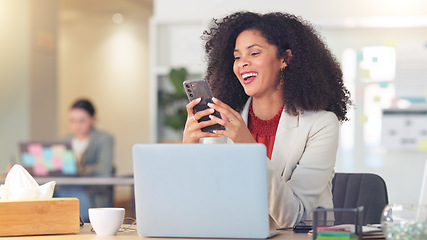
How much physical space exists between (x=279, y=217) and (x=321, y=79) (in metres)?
0.72

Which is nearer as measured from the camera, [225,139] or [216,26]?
[225,139]

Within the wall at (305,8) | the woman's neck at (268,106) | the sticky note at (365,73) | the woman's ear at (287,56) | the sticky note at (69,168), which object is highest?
the wall at (305,8)

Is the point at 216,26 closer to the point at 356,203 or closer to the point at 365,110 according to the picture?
the point at 356,203

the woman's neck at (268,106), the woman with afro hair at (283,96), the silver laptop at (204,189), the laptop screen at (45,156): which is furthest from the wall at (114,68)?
the silver laptop at (204,189)

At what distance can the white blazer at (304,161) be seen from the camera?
2.30 meters

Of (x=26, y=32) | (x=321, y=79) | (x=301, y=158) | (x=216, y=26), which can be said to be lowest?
(x=301, y=158)

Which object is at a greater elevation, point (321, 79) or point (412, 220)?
point (321, 79)

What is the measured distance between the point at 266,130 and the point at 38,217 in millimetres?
1100

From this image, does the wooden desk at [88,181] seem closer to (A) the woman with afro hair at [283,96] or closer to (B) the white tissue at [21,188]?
(A) the woman with afro hair at [283,96]

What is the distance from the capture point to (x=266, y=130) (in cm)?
285

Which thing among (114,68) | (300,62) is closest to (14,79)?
(114,68)

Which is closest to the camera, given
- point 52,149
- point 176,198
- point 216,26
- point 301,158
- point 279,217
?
point 176,198

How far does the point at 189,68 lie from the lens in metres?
6.75

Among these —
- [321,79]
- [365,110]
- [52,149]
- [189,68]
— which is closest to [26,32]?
[189,68]
